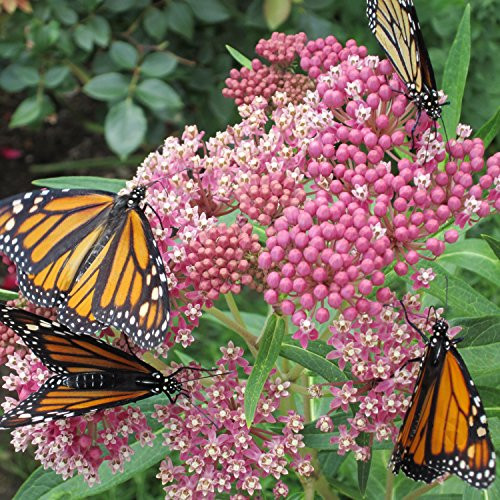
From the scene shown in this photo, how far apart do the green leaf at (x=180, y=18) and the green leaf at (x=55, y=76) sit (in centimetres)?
51

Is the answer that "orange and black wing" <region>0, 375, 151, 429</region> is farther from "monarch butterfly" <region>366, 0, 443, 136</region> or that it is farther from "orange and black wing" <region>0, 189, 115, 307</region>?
"monarch butterfly" <region>366, 0, 443, 136</region>

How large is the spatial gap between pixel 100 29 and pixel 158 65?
11.6 inches

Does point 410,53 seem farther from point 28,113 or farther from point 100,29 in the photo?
point 28,113

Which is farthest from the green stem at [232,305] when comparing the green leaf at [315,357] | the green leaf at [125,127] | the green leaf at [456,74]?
the green leaf at [125,127]

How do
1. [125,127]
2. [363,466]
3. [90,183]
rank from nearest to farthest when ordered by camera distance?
[363,466] → [90,183] → [125,127]

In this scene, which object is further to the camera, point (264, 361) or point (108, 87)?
point (108, 87)

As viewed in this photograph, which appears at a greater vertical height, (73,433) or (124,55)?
(124,55)

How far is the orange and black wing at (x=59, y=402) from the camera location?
4.37 feet

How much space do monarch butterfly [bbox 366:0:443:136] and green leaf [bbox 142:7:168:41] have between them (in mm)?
1608

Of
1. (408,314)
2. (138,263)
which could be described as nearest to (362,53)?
(408,314)

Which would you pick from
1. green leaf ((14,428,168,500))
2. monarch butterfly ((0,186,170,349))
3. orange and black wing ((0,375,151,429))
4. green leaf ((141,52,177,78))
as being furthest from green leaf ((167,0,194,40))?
orange and black wing ((0,375,151,429))

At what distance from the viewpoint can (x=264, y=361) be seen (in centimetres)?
135

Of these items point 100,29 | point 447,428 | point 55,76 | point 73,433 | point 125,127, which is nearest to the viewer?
point 447,428

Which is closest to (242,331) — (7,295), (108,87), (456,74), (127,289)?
(127,289)
